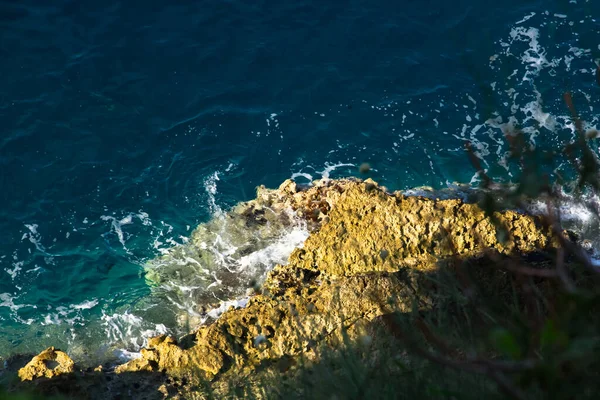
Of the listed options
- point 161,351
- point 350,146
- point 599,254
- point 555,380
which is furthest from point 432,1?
point 555,380

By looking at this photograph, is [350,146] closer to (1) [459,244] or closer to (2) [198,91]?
(2) [198,91]

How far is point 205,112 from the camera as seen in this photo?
9.34 meters

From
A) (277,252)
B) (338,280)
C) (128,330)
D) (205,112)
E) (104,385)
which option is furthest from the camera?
(205,112)

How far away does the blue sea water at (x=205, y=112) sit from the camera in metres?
8.09

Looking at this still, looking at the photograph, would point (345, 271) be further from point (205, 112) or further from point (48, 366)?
point (205, 112)

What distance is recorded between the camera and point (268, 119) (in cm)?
930

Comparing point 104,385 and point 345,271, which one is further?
point 345,271

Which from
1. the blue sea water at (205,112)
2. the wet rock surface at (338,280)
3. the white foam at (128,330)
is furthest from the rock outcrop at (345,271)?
the blue sea water at (205,112)

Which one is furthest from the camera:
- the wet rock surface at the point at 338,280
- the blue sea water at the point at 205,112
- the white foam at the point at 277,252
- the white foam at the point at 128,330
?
the blue sea water at the point at 205,112

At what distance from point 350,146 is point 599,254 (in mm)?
3806

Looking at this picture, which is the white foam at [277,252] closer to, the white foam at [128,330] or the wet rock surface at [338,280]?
the wet rock surface at [338,280]

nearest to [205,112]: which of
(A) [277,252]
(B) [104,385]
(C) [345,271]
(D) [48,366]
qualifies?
(A) [277,252]

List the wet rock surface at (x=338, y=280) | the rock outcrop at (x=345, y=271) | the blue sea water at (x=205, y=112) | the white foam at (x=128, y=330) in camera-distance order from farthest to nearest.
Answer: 1. the blue sea water at (x=205, y=112)
2. the white foam at (x=128, y=330)
3. the rock outcrop at (x=345, y=271)
4. the wet rock surface at (x=338, y=280)

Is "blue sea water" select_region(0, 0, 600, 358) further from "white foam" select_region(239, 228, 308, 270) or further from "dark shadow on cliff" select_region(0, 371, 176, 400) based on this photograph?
"dark shadow on cliff" select_region(0, 371, 176, 400)
